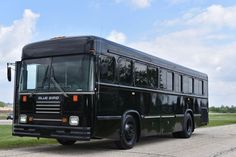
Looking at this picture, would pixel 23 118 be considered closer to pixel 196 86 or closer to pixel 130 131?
pixel 130 131

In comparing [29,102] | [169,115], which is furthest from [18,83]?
[169,115]

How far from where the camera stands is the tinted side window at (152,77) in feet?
49.4

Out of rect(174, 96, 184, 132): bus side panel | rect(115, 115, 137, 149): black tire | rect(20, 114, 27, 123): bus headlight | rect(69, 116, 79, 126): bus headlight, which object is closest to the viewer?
rect(69, 116, 79, 126): bus headlight

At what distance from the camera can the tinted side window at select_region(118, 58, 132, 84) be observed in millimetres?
13086

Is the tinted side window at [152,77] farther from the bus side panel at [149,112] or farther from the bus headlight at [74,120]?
the bus headlight at [74,120]

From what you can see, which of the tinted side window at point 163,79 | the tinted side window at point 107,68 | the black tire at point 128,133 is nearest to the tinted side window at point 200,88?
the tinted side window at point 163,79

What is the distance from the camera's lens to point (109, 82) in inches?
486

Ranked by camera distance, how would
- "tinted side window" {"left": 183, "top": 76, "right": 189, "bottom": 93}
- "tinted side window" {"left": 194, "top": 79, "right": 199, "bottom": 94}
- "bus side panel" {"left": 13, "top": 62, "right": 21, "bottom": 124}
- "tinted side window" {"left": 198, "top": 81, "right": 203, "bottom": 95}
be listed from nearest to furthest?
"bus side panel" {"left": 13, "top": 62, "right": 21, "bottom": 124}
"tinted side window" {"left": 183, "top": 76, "right": 189, "bottom": 93}
"tinted side window" {"left": 194, "top": 79, "right": 199, "bottom": 94}
"tinted side window" {"left": 198, "top": 81, "right": 203, "bottom": 95}

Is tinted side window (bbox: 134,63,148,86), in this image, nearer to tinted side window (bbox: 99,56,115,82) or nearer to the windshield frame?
tinted side window (bbox: 99,56,115,82)

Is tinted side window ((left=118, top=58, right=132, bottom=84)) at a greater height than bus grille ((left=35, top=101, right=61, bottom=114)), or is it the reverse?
tinted side window ((left=118, top=58, right=132, bottom=84))

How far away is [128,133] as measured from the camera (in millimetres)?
13234

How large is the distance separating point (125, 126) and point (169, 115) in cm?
403

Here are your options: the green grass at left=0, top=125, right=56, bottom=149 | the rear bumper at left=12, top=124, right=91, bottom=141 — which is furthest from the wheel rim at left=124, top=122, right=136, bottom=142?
the green grass at left=0, top=125, right=56, bottom=149

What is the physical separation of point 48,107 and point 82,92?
1.15 meters
